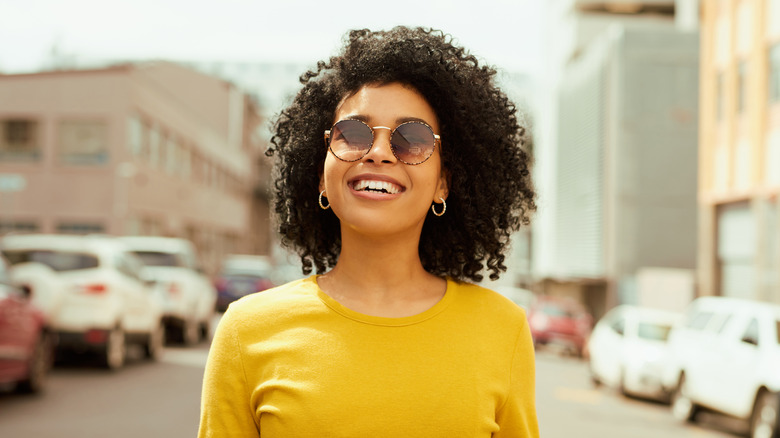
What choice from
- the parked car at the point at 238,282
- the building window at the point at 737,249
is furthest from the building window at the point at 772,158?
the parked car at the point at 238,282

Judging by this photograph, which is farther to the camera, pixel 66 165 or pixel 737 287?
pixel 66 165

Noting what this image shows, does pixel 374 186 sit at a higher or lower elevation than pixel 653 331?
higher

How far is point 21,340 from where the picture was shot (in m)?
10.1

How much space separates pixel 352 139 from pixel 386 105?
5.4 inches

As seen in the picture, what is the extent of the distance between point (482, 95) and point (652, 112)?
35.6 metres

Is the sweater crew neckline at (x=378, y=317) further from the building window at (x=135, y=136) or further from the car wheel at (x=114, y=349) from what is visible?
the building window at (x=135, y=136)

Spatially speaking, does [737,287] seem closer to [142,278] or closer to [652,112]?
[652,112]

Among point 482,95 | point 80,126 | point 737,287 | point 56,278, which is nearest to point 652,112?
point 737,287

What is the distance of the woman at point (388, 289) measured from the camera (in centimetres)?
228

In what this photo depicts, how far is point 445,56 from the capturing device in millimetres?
2666

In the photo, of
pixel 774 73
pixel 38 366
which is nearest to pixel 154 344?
pixel 38 366

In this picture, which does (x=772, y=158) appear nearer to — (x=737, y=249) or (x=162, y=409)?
(x=737, y=249)

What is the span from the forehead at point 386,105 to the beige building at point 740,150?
20.6 metres

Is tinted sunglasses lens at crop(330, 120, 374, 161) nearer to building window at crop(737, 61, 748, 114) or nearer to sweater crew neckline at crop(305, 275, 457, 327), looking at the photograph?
sweater crew neckline at crop(305, 275, 457, 327)
